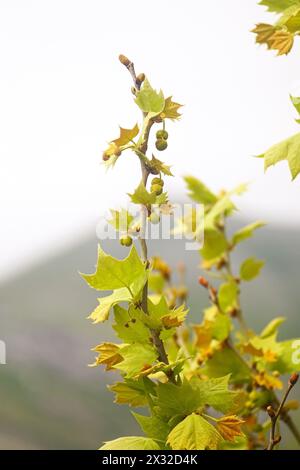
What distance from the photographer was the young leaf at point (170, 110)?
1.63 ft

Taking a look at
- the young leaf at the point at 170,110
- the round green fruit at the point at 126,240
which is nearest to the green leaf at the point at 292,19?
the young leaf at the point at 170,110

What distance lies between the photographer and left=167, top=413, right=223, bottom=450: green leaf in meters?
0.47

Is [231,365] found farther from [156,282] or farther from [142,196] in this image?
[142,196]

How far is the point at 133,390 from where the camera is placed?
0.51m

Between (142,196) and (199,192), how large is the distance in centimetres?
39

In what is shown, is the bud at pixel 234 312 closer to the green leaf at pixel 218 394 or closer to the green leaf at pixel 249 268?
the green leaf at pixel 249 268

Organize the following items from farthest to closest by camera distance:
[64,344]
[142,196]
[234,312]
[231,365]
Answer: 1. [64,344]
2. [234,312]
3. [231,365]
4. [142,196]

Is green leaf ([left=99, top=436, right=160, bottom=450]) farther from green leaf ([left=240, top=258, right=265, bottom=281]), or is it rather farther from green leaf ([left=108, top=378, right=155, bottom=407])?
green leaf ([left=240, top=258, right=265, bottom=281])

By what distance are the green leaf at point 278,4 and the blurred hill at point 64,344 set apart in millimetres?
815

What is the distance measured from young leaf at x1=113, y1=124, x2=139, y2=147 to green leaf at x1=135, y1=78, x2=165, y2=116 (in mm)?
21

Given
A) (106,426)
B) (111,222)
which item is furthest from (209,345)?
(106,426)

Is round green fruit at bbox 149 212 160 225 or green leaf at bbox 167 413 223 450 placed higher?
round green fruit at bbox 149 212 160 225

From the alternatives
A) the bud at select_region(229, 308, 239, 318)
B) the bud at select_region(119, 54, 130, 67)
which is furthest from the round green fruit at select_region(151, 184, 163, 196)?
the bud at select_region(229, 308, 239, 318)

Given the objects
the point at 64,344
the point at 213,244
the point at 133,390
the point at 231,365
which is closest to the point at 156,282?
the point at 213,244
